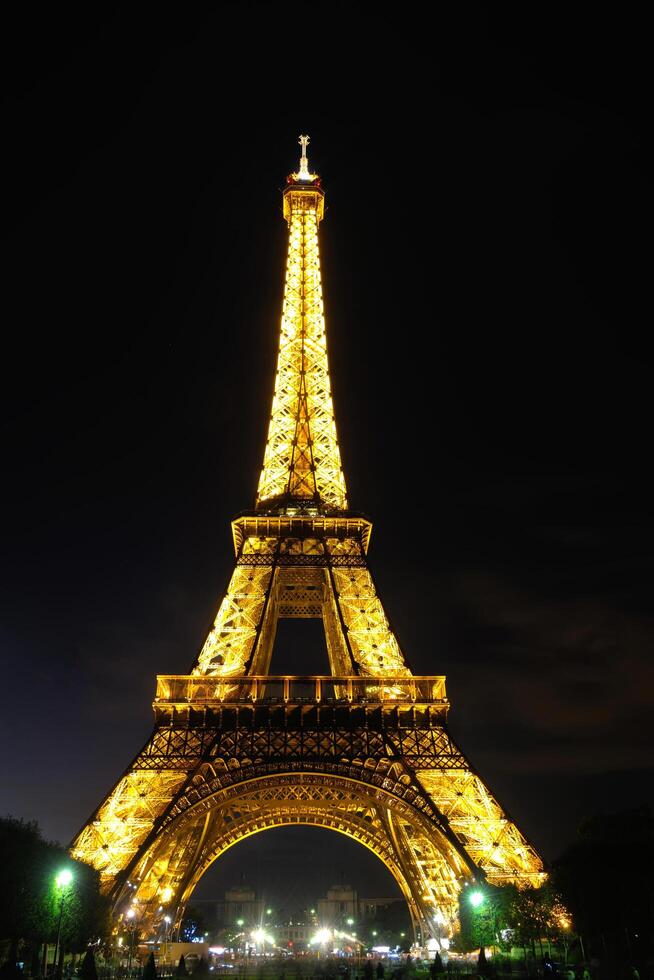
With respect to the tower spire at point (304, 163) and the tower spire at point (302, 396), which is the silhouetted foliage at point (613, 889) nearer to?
the tower spire at point (302, 396)

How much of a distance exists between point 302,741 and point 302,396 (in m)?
26.3

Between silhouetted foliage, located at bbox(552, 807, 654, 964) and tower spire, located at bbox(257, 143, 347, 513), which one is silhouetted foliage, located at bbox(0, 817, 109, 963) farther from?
tower spire, located at bbox(257, 143, 347, 513)

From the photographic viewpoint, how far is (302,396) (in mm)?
56688

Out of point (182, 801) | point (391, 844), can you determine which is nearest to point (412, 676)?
point (182, 801)

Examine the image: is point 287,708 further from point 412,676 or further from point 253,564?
point 253,564

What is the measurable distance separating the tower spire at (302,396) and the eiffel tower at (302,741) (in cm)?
11

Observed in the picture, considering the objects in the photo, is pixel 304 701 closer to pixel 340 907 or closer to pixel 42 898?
pixel 42 898

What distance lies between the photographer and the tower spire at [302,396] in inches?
2067

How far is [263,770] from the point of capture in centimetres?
3612

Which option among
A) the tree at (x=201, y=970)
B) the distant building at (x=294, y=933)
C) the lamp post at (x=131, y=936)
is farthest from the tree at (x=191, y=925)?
the distant building at (x=294, y=933)

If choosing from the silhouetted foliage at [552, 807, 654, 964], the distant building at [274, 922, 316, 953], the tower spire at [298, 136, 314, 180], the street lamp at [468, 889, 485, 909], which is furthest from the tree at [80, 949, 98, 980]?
the distant building at [274, 922, 316, 953]

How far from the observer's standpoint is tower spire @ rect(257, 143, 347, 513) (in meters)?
52.5

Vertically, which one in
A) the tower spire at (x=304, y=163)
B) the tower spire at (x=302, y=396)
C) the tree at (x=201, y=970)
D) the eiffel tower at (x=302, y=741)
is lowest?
the tree at (x=201, y=970)

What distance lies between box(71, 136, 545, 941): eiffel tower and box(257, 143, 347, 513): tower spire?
0.11 m
